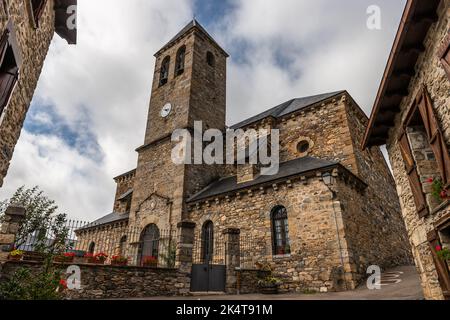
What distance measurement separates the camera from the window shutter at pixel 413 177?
519cm

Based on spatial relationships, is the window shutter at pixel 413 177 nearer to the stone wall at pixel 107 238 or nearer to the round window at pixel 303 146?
the round window at pixel 303 146

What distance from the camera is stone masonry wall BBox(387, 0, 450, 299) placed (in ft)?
13.9

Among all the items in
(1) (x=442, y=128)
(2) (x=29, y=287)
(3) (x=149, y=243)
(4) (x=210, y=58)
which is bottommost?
(2) (x=29, y=287)

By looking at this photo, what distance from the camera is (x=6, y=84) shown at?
183 inches

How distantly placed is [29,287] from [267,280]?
7157mm

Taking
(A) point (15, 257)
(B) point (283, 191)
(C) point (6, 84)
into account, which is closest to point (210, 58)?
(B) point (283, 191)

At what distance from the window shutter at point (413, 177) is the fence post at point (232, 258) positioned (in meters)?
5.91

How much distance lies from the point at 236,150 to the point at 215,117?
2.82 metres

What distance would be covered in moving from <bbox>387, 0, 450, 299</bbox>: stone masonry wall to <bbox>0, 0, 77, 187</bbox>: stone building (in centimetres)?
642

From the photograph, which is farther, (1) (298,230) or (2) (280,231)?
(2) (280,231)

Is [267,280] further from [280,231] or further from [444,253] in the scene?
[444,253]

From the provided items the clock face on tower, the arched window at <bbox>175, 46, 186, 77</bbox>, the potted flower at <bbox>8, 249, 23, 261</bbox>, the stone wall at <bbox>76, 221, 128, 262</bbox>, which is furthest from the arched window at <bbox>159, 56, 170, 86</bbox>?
the potted flower at <bbox>8, 249, 23, 261</bbox>

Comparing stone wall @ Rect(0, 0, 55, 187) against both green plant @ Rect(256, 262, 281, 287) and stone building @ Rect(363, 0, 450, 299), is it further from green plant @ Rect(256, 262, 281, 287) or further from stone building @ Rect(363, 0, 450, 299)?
green plant @ Rect(256, 262, 281, 287)

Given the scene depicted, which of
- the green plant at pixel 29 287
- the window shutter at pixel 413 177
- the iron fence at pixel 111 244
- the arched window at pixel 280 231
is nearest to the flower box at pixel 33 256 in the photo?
the iron fence at pixel 111 244
